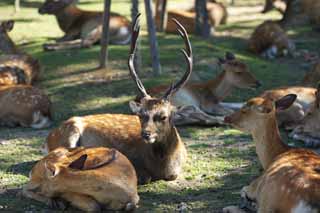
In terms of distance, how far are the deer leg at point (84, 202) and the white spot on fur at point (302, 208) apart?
161 cm

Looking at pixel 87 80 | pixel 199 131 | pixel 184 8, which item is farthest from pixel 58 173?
pixel 184 8

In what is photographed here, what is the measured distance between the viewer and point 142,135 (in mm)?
6777

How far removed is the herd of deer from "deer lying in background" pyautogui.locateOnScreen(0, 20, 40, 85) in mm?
22

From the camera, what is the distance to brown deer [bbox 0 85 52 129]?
31.3 ft

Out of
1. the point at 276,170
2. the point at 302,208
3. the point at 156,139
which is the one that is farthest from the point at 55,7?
the point at 302,208

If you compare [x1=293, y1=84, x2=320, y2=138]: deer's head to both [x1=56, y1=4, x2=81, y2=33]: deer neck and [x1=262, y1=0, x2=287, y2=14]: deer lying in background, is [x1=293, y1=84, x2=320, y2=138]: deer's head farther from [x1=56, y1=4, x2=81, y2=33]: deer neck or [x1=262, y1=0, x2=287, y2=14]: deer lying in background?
[x1=262, y1=0, x2=287, y2=14]: deer lying in background

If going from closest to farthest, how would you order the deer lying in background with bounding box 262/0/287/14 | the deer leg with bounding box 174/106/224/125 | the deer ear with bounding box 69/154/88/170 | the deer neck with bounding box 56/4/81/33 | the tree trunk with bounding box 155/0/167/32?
the deer ear with bounding box 69/154/88/170 → the deer leg with bounding box 174/106/224/125 → the deer neck with bounding box 56/4/81/33 → the tree trunk with bounding box 155/0/167/32 → the deer lying in background with bounding box 262/0/287/14

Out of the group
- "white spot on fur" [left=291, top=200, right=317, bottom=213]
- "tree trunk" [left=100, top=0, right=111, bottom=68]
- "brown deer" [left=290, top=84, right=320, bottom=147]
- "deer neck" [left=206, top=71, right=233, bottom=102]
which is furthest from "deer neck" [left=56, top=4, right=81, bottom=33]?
"white spot on fur" [left=291, top=200, right=317, bottom=213]

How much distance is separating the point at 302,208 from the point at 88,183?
66.1 inches

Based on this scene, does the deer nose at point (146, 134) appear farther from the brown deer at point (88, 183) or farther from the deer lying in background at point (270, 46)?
the deer lying in background at point (270, 46)

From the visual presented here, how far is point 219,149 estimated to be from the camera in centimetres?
834

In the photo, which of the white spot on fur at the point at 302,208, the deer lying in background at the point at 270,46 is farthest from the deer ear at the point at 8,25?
the white spot on fur at the point at 302,208

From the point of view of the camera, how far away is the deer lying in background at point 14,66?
10883 mm

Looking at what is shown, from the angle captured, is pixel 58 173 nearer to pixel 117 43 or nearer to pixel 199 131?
pixel 199 131
